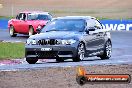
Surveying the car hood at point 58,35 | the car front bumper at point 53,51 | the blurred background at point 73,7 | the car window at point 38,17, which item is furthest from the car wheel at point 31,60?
the blurred background at point 73,7

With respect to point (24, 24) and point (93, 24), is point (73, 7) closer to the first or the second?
point (24, 24)

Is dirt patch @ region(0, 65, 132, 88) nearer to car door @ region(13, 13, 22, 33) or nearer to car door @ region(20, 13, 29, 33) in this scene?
car door @ region(20, 13, 29, 33)

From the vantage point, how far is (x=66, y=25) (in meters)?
18.9

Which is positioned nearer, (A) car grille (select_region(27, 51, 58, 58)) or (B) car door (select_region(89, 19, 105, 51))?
(A) car grille (select_region(27, 51, 58, 58))

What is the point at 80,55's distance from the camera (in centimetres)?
1795

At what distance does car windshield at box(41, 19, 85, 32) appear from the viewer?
741 inches

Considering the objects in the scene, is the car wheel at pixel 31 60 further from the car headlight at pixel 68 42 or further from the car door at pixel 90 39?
the car door at pixel 90 39

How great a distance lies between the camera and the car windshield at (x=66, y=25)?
18820 millimetres

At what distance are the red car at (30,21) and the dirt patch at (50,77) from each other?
18.7m

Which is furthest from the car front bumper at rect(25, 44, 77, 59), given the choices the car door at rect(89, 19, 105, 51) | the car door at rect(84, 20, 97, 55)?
the car door at rect(89, 19, 105, 51)

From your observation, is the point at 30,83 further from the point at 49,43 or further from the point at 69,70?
the point at 49,43

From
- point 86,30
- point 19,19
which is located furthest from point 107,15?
point 86,30

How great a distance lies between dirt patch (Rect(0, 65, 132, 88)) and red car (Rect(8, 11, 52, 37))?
18689 millimetres

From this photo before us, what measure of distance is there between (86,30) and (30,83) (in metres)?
7.57
